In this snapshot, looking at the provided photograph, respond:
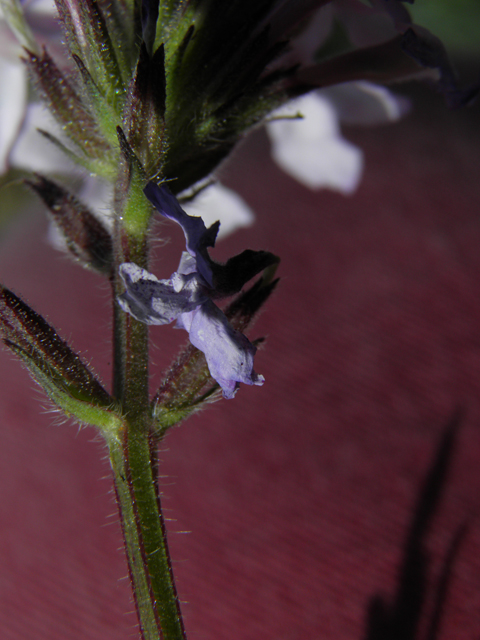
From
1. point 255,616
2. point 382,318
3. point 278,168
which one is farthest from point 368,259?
point 255,616

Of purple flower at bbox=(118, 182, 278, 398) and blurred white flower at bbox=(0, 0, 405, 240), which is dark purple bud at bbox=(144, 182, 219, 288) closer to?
purple flower at bbox=(118, 182, 278, 398)

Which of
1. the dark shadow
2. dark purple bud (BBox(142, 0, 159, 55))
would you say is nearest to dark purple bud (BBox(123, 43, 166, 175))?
dark purple bud (BBox(142, 0, 159, 55))

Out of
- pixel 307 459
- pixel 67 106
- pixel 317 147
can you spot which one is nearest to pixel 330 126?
pixel 317 147

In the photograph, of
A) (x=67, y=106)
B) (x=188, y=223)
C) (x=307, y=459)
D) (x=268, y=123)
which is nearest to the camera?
(x=188, y=223)

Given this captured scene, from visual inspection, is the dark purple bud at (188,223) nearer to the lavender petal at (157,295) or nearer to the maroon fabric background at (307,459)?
the lavender petal at (157,295)

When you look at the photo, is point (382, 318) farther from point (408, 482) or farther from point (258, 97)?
point (258, 97)

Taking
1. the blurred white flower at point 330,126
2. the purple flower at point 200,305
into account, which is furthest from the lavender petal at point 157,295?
the blurred white flower at point 330,126

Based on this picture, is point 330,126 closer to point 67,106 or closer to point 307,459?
point 67,106
